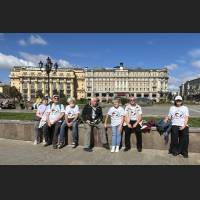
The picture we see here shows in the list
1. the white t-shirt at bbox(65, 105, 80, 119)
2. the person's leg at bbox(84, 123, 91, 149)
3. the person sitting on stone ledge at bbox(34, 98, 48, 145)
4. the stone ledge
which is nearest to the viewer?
the stone ledge

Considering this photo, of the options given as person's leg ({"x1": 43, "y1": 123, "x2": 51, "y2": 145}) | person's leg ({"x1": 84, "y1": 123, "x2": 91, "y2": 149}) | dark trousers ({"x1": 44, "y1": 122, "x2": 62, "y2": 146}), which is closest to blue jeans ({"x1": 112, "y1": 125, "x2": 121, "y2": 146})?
person's leg ({"x1": 84, "y1": 123, "x2": 91, "y2": 149})

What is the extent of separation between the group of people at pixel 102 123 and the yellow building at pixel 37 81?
123754 mm

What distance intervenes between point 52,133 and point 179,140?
4064mm

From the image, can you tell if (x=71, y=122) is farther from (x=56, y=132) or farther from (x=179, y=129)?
(x=179, y=129)

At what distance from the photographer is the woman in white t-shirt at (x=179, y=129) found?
7.16m

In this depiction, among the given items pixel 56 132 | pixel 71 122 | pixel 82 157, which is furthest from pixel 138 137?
pixel 56 132

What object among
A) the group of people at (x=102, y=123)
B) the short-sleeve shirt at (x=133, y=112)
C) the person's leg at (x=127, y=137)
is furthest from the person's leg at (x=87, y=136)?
the short-sleeve shirt at (x=133, y=112)

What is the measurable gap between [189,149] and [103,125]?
8.45 ft

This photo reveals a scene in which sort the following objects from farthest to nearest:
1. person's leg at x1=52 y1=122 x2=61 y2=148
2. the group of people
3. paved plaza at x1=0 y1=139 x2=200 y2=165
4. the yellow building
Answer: the yellow building, person's leg at x1=52 y1=122 x2=61 y2=148, the group of people, paved plaza at x1=0 y1=139 x2=200 y2=165

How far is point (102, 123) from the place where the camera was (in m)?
8.70

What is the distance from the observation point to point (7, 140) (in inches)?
385

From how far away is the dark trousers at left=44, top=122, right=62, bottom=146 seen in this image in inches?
334

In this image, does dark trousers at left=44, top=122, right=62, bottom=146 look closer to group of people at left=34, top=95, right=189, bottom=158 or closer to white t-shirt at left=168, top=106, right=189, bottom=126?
group of people at left=34, top=95, right=189, bottom=158

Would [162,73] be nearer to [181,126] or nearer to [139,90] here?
[139,90]
